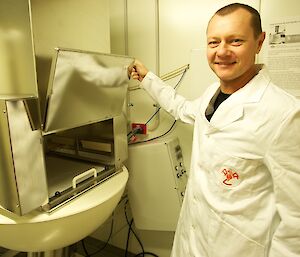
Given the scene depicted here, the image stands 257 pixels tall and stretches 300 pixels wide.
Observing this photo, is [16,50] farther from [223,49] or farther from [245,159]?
[245,159]

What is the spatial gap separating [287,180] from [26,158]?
0.79m

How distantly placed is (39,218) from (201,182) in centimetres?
58

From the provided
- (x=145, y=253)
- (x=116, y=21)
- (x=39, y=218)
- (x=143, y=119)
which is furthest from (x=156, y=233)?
(x=116, y=21)

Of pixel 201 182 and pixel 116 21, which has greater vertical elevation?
pixel 116 21

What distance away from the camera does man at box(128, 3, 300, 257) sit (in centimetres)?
79

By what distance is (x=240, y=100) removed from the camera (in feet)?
2.94

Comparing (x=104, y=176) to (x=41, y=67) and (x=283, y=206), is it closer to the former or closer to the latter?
(x=41, y=67)

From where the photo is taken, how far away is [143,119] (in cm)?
162

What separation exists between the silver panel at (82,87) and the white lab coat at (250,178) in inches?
16.0

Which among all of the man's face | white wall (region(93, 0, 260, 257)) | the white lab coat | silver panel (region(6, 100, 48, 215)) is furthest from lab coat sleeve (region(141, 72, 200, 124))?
silver panel (region(6, 100, 48, 215))

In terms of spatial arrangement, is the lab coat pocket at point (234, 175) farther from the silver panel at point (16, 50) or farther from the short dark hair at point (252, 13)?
the silver panel at point (16, 50)

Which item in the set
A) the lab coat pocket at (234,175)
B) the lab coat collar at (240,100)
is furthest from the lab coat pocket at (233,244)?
the lab coat collar at (240,100)

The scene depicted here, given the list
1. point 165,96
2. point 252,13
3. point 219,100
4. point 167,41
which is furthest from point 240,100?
point 167,41

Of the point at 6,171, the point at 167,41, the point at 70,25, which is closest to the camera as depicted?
the point at 6,171
